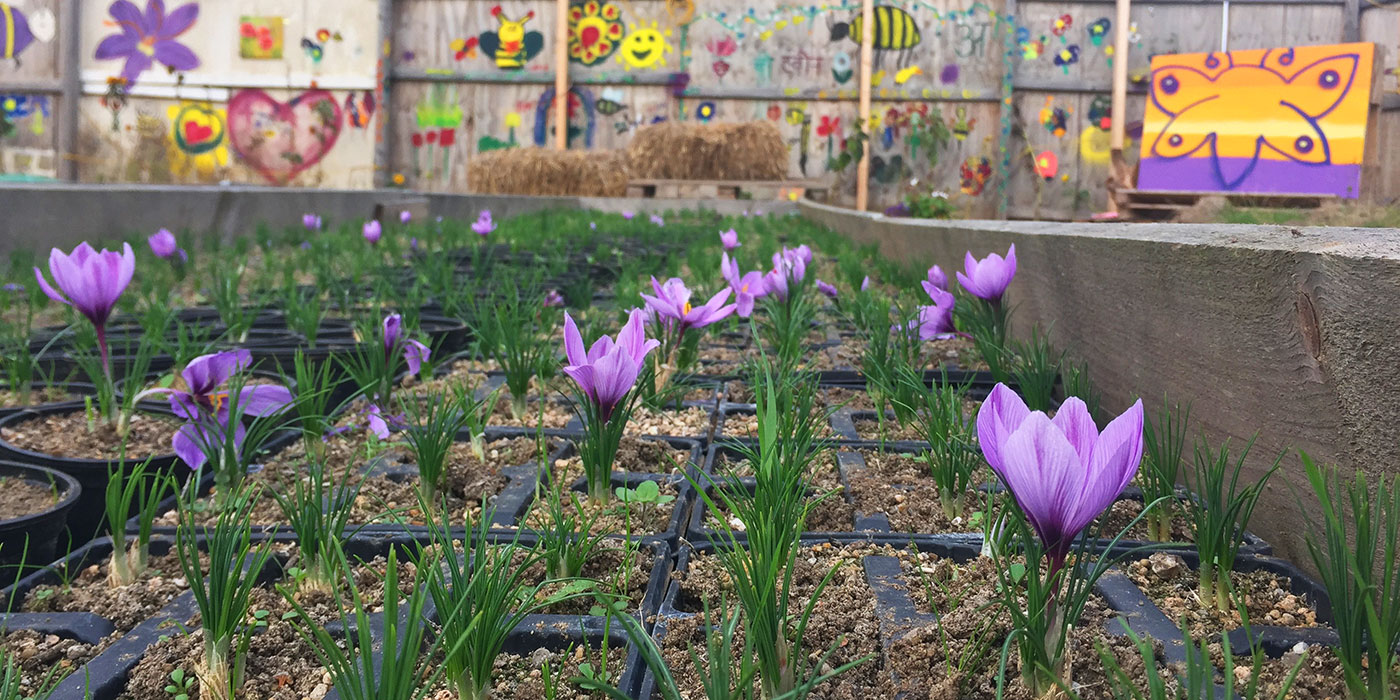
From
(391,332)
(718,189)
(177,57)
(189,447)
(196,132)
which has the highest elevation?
(177,57)

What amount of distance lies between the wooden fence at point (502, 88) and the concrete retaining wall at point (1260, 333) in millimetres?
9357

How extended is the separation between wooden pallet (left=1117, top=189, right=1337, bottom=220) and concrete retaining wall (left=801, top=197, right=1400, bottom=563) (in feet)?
16.6

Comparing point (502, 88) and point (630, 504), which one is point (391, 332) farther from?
point (502, 88)

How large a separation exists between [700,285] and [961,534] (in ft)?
6.96

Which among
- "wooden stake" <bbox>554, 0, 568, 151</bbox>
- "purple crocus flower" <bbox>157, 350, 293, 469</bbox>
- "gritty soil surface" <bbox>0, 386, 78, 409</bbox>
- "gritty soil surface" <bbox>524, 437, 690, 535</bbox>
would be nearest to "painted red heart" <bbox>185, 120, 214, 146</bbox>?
"wooden stake" <bbox>554, 0, 568, 151</bbox>

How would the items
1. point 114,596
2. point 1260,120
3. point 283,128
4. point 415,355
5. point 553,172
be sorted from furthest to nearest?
point 283,128 → point 553,172 → point 1260,120 → point 415,355 → point 114,596

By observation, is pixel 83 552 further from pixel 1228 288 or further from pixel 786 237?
pixel 786 237

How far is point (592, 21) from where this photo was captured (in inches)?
437

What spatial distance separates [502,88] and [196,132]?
12.4 ft

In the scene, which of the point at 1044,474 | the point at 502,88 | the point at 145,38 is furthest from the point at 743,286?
the point at 145,38

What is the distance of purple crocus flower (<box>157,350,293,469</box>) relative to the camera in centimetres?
128

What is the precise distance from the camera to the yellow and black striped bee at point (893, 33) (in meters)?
10.9

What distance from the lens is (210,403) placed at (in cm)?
134

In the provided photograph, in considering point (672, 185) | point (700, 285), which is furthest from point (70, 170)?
point (700, 285)
